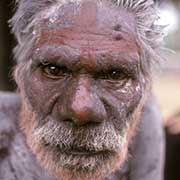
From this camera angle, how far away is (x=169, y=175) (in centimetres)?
598

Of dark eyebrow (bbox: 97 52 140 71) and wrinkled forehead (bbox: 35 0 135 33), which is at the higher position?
wrinkled forehead (bbox: 35 0 135 33)

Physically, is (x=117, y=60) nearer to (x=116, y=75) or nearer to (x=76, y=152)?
(x=116, y=75)

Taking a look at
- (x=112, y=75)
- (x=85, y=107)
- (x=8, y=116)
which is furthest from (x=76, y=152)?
(x=8, y=116)

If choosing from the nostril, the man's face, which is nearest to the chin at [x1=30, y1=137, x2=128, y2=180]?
the man's face

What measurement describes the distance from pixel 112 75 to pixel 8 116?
841mm

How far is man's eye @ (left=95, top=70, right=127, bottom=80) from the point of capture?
3.41 metres

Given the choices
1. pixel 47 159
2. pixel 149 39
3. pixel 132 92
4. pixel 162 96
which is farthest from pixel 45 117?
pixel 162 96

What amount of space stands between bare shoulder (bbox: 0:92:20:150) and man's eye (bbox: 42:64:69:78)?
23.6 inches

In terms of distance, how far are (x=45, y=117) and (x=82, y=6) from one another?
564mm

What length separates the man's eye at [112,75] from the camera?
341 cm

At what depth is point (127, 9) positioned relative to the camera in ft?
11.9

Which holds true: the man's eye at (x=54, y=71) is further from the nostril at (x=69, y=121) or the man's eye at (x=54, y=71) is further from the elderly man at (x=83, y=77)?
the nostril at (x=69, y=121)

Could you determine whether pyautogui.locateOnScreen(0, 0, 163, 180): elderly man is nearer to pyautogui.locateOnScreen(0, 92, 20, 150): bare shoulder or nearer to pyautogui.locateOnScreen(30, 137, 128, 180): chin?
pyautogui.locateOnScreen(30, 137, 128, 180): chin

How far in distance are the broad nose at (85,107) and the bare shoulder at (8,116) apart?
77 centimetres
